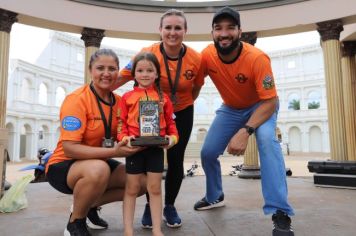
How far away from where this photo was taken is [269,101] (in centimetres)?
259

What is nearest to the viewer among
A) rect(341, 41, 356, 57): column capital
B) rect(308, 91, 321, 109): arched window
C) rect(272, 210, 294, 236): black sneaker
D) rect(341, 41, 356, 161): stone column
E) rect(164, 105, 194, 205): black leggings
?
rect(272, 210, 294, 236): black sneaker

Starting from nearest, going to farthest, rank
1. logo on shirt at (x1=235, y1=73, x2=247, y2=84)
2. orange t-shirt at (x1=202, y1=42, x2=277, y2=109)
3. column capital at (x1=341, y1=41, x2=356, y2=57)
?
orange t-shirt at (x1=202, y1=42, x2=277, y2=109) < logo on shirt at (x1=235, y1=73, x2=247, y2=84) < column capital at (x1=341, y1=41, x2=356, y2=57)

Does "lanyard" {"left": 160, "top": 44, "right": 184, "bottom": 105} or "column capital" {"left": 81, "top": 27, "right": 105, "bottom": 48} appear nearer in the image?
"lanyard" {"left": 160, "top": 44, "right": 184, "bottom": 105}

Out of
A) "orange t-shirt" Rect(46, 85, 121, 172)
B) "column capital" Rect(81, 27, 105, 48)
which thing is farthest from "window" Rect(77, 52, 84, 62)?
"orange t-shirt" Rect(46, 85, 121, 172)

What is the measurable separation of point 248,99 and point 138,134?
1205 mm

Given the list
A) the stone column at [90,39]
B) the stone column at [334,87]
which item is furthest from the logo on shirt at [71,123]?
the stone column at [334,87]

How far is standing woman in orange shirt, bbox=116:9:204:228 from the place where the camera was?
103 inches

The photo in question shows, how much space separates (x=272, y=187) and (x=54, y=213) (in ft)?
8.29

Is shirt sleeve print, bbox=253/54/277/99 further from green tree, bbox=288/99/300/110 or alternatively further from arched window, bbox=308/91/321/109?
Result: green tree, bbox=288/99/300/110

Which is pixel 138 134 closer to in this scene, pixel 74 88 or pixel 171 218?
pixel 171 218

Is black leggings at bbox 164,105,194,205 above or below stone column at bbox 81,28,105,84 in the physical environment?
below

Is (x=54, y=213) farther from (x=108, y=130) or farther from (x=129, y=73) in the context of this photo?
(x=129, y=73)

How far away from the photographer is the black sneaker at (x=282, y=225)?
2.22 m

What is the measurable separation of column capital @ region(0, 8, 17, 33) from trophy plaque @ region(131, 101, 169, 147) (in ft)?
17.7
